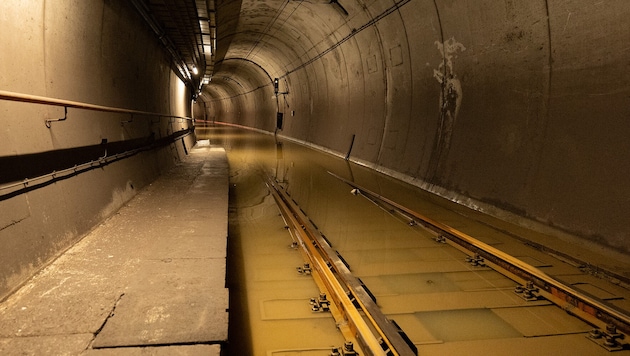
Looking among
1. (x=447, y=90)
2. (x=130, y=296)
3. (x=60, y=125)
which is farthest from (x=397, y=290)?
(x=447, y=90)

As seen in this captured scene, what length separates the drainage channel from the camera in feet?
10.3

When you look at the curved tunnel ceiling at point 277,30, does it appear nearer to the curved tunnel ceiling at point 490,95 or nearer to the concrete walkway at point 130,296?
the curved tunnel ceiling at point 490,95

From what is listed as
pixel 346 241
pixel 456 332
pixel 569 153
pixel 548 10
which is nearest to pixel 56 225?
pixel 346 241

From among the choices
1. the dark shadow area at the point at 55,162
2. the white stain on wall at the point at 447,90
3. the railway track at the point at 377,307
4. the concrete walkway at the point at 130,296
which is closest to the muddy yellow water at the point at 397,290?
the railway track at the point at 377,307

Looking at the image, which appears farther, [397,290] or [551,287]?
[397,290]

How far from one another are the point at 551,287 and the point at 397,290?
144cm

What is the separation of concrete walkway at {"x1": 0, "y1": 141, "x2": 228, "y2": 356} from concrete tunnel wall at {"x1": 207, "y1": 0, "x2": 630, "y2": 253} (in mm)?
4578

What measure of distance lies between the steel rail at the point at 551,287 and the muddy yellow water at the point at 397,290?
120 mm

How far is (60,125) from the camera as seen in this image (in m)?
4.72

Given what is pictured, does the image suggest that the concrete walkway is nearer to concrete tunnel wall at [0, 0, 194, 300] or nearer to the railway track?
concrete tunnel wall at [0, 0, 194, 300]

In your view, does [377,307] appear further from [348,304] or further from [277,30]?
[277,30]

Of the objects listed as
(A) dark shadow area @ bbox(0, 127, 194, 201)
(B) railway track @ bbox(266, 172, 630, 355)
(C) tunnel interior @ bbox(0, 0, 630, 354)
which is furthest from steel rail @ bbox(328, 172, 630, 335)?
(A) dark shadow area @ bbox(0, 127, 194, 201)

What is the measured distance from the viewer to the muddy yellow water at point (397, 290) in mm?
3398

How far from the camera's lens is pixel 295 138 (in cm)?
2391
